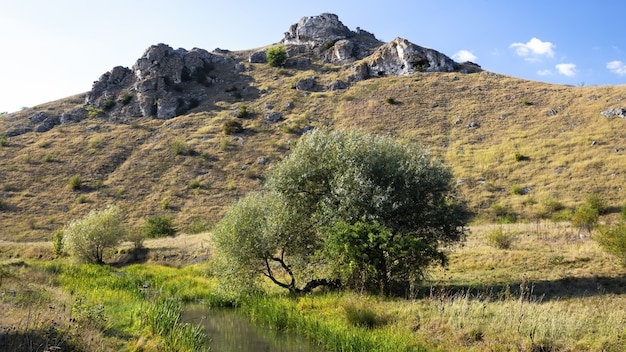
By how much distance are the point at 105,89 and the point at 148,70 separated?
12723 millimetres

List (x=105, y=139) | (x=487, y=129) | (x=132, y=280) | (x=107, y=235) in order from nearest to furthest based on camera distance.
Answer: (x=132, y=280) → (x=107, y=235) → (x=487, y=129) → (x=105, y=139)

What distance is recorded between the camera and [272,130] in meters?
76.4

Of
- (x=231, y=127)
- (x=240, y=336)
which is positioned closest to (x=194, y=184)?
(x=231, y=127)

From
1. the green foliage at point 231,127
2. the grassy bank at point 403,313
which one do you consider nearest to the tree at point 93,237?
the grassy bank at point 403,313

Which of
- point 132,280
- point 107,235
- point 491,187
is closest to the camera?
point 132,280

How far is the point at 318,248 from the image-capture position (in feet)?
69.7

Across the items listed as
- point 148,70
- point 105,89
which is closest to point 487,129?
A: point 148,70

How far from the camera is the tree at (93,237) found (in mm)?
36094

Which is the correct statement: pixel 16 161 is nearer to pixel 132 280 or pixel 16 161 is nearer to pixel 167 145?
pixel 167 145

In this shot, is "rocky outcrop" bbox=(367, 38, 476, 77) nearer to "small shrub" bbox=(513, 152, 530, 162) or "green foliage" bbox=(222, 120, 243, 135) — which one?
"green foliage" bbox=(222, 120, 243, 135)

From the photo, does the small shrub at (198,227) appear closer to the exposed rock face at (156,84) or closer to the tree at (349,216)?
the tree at (349,216)

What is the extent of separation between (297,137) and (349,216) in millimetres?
53865

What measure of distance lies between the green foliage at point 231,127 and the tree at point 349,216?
56.4 m

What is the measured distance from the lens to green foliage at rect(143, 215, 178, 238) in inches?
1940
